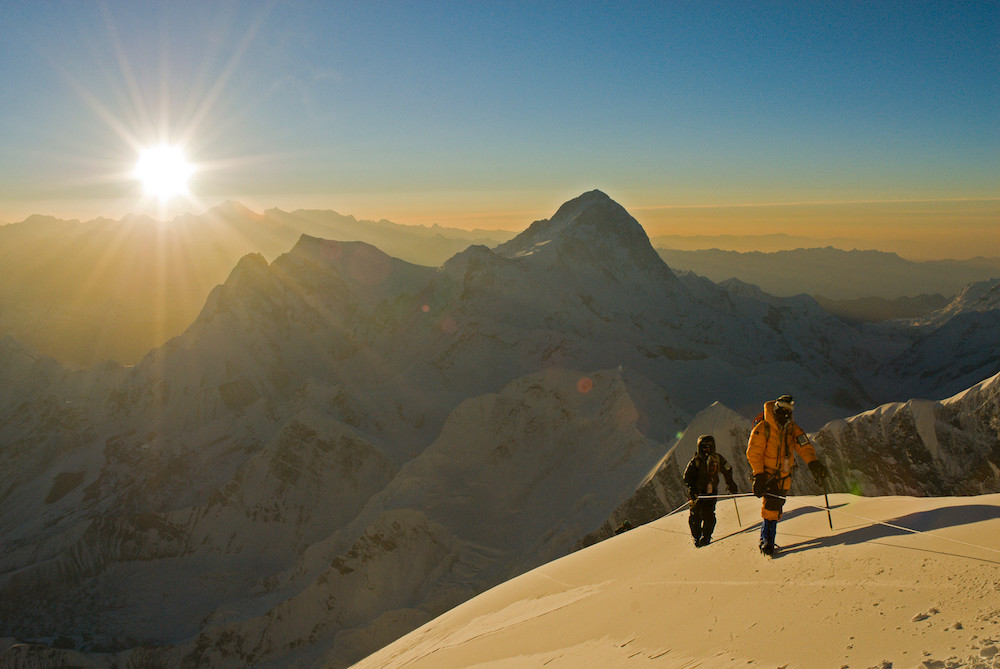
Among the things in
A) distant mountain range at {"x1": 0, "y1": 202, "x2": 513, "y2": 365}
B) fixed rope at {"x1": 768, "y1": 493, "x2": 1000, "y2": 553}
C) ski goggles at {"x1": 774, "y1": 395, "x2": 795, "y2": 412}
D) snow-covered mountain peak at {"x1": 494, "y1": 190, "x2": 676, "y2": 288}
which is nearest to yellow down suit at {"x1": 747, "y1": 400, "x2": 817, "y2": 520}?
ski goggles at {"x1": 774, "y1": 395, "x2": 795, "y2": 412}

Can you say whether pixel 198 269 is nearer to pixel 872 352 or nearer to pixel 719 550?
pixel 872 352

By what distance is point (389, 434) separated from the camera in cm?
5616

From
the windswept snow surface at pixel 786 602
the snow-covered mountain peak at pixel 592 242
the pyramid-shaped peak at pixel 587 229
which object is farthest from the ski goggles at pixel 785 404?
the pyramid-shaped peak at pixel 587 229

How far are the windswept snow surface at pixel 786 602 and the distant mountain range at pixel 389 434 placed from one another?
55.4 ft

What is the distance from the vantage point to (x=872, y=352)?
111 meters

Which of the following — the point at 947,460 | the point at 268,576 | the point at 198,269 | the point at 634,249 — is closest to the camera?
the point at 947,460

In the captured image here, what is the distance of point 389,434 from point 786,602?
5237 cm

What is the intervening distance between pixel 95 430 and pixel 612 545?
240 ft

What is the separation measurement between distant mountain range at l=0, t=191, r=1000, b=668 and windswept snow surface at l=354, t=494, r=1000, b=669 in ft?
55.4

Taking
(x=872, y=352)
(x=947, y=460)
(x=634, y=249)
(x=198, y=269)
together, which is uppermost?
(x=198, y=269)

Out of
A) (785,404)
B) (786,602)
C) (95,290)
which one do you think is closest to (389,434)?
(785,404)

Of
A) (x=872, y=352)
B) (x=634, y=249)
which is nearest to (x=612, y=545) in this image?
(x=634, y=249)

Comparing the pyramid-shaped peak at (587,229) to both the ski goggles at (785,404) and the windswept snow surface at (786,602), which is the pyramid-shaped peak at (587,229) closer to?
the windswept snow surface at (786,602)

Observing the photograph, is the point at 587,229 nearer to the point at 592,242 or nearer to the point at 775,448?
the point at 592,242
